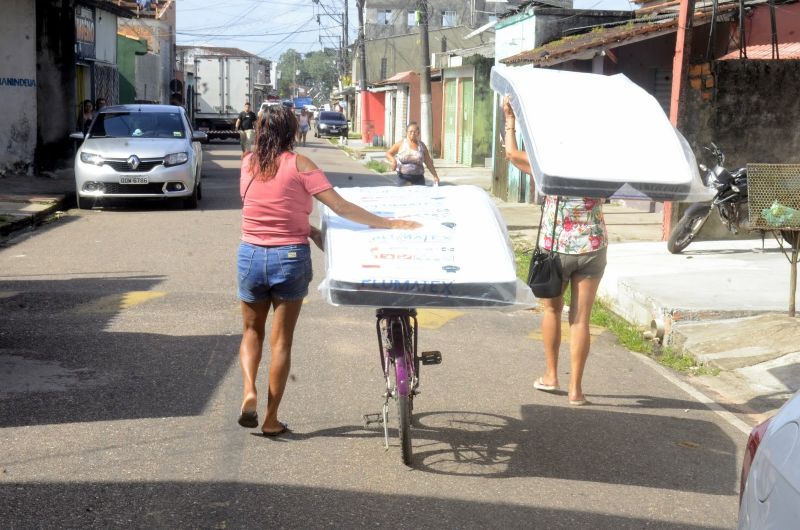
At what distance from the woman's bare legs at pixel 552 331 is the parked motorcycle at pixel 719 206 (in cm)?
630

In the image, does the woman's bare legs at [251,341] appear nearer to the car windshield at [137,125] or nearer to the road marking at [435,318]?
the road marking at [435,318]

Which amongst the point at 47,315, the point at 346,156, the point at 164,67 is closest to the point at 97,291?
the point at 47,315

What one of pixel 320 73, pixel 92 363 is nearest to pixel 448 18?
pixel 92 363

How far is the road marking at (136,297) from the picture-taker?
9.82 meters

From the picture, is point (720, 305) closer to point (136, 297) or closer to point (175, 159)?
point (136, 297)

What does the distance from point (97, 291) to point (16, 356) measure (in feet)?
9.13

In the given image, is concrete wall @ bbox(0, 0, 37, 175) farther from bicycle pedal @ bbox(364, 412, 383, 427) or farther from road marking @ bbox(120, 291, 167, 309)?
bicycle pedal @ bbox(364, 412, 383, 427)

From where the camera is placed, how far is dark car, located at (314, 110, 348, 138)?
61.0m

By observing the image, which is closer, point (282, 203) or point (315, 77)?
point (282, 203)

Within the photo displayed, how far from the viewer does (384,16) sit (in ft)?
278

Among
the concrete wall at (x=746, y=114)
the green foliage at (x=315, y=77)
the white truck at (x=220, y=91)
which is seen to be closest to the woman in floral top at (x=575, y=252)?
the concrete wall at (x=746, y=114)

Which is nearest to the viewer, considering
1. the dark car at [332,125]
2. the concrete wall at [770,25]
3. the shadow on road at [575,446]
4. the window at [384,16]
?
the shadow on road at [575,446]

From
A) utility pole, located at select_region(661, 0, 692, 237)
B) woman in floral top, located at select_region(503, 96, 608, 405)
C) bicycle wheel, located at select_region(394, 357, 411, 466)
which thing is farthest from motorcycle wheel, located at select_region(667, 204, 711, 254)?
bicycle wheel, located at select_region(394, 357, 411, 466)

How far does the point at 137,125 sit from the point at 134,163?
1.55m
